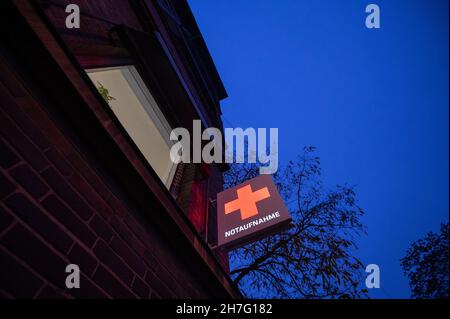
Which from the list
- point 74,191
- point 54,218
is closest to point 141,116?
point 74,191

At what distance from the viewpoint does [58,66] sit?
1.47 m

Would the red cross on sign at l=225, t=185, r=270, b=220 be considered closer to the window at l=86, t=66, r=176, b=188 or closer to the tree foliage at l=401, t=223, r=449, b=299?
the window at l=86, t=66, r=176, b=188

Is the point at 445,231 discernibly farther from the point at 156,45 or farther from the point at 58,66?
the point at 58,66

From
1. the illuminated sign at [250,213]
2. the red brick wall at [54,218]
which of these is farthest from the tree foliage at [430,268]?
the red brick wall at [54,218]

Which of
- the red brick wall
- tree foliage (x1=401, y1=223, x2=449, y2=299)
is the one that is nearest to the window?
the red brick wall

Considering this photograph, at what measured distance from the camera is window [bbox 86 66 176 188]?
421 cm

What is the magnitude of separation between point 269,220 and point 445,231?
1304 cm

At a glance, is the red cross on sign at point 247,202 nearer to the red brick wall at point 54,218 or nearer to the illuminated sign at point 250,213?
the illuminated sign at point 250,213

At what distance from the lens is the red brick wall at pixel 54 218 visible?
45.1 inches

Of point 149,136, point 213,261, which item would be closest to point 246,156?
point 149,136

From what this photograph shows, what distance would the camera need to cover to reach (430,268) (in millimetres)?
10961

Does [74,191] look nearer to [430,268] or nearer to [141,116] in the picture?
[141,116]

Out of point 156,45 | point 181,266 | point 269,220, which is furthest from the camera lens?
point 156,45
